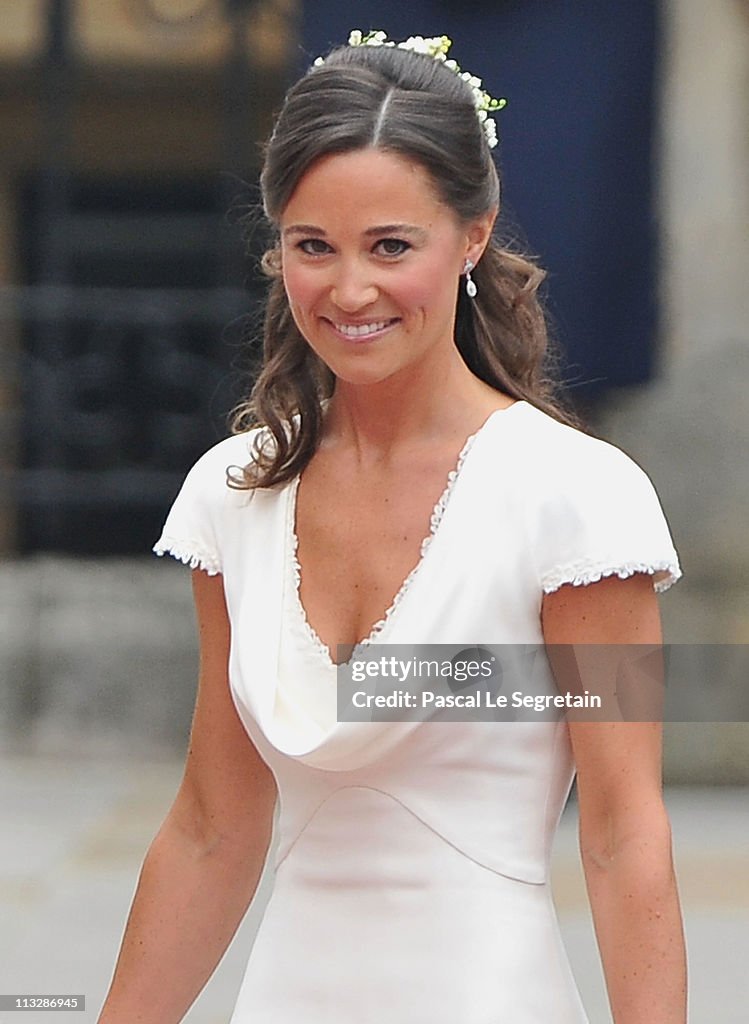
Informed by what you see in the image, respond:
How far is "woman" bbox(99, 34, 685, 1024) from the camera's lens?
219cm

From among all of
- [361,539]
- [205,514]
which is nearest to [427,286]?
[361,539]

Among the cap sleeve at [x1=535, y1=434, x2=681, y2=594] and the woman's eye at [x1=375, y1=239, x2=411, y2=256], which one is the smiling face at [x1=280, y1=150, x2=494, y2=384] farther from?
the cap sleeve at [x1=535, y1=434, x2=681, y2=594]

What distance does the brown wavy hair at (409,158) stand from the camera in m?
2.24

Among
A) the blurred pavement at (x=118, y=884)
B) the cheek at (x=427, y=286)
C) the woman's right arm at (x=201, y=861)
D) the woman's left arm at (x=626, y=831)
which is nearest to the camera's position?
the woman's left arm at (x=626, y=831)

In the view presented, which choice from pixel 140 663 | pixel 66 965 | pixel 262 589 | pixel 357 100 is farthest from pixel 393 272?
pixel 140 663

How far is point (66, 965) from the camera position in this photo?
5.27 m

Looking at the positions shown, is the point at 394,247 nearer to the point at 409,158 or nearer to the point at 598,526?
the point at 409,158

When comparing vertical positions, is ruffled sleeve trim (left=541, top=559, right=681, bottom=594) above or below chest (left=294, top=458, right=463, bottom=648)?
below

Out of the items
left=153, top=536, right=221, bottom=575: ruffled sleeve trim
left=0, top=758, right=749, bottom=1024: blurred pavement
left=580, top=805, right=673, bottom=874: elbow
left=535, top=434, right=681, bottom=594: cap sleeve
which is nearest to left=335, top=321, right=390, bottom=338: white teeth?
left=535, top=434, right=681, bottom=594: cap sleeve

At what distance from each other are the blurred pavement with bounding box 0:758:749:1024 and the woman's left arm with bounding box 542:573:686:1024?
2.77 m

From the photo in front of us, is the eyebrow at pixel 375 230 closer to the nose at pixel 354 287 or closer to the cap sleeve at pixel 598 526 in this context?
the nose at pixel 354 287

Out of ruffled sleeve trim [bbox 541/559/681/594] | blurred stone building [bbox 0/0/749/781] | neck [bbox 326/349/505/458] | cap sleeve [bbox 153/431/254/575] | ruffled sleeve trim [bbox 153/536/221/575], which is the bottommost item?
ruffled sleeve trim [bbox 541/559/681/594]

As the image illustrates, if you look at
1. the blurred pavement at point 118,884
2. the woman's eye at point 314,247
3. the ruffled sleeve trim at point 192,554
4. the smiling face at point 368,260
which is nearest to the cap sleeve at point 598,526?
the smiling face at point 368,260

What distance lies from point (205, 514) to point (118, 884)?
12.2ft
